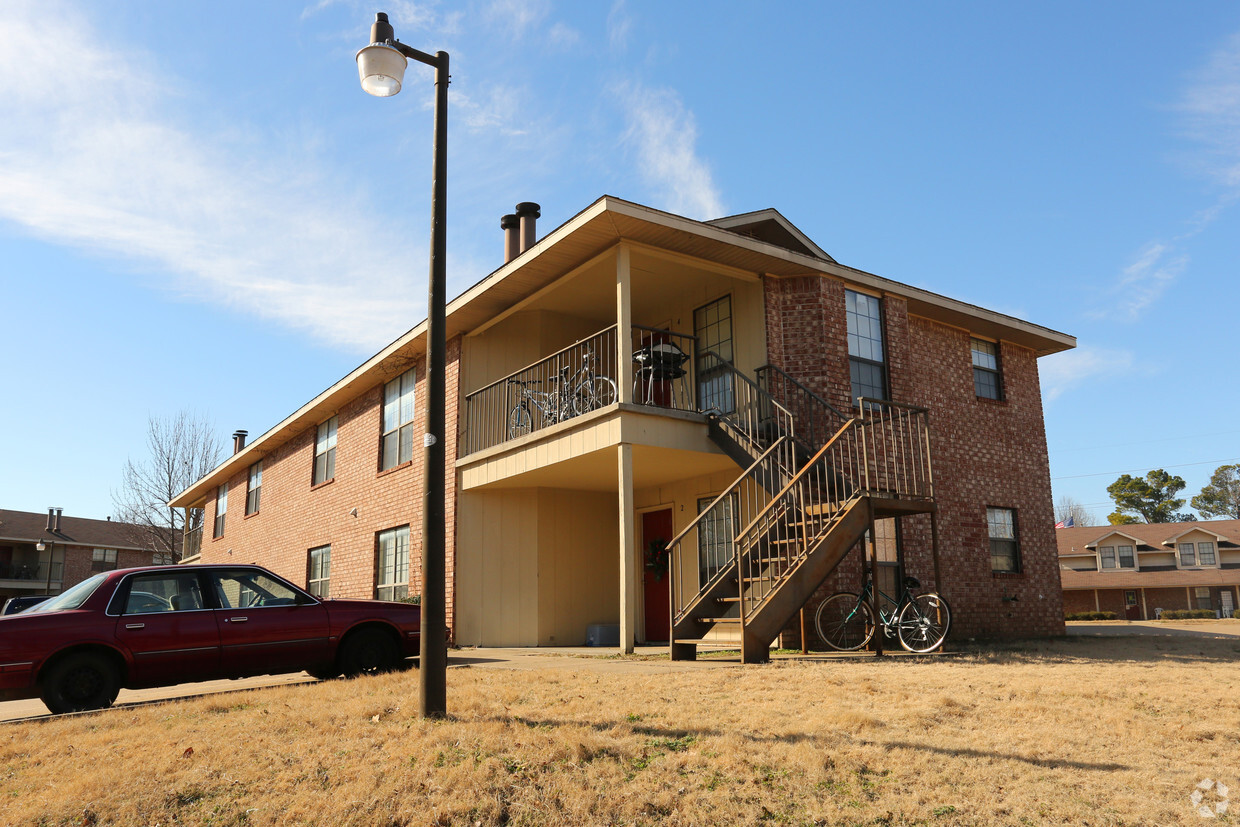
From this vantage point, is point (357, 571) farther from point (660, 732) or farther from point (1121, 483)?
point (1121, 483)

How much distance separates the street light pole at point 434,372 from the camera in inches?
231

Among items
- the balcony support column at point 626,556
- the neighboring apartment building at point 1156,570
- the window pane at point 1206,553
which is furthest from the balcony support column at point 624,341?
the window pane at point 1206,553

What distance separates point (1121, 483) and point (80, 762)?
66.6 m

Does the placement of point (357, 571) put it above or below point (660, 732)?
above

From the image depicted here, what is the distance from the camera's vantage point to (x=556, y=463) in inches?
491

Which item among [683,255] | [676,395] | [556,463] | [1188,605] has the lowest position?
[1188,605]

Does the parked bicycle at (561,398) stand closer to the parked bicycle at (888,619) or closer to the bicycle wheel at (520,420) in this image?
the bicycle wheel at (520,420)

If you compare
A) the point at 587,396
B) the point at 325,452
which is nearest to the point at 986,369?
the point at 587,396

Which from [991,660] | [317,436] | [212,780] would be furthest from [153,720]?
[317,436]

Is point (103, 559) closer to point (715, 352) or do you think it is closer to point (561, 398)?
point (561, 398)

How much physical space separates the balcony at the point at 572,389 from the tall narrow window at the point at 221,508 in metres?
17.0

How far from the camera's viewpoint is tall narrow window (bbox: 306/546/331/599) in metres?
20.0

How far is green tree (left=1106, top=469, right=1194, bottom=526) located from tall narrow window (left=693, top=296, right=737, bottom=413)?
5351 cm

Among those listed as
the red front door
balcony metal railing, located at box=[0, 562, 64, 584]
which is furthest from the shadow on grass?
balcony metal railing, located at box=[0, 562, 64, 584]
